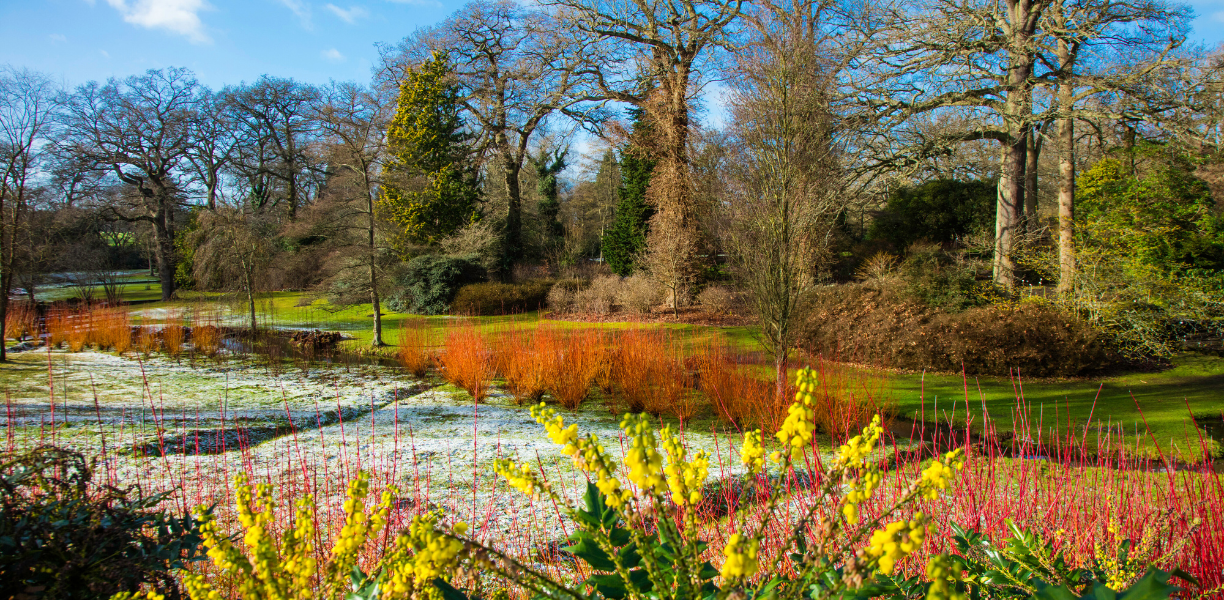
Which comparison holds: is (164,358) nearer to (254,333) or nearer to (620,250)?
(254,333)

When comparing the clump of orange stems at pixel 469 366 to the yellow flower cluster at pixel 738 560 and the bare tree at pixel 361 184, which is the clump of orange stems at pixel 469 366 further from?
the yellow flower cluster at pixel 738 560

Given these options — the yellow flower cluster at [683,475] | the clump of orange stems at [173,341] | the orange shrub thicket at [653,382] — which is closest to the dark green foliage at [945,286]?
the orange shrub thicket at [653,382]

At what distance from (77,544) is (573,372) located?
18.4ft

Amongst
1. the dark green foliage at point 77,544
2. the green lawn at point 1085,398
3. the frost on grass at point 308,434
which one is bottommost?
the green lawn at point 1085,398

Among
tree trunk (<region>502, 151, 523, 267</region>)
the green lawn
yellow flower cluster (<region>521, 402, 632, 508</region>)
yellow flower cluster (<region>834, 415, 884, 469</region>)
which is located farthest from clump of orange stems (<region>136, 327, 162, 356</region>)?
yellow flower cluster (<region>834, 415, 884, 469</region>)

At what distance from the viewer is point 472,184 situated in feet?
71.0

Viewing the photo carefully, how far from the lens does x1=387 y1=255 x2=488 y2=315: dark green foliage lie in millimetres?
17281

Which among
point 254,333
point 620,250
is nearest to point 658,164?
point 620,250

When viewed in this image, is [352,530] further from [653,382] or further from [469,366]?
[469,366]

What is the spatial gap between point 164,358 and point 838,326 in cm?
1158

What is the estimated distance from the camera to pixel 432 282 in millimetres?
17469

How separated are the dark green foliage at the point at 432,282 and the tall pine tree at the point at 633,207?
4.72 meters

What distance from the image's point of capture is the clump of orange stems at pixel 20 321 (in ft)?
39.2

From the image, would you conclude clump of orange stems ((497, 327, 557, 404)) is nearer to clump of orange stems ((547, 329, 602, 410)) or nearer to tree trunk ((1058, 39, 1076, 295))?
clump of orange stems ((547, 329, 602, 410))
